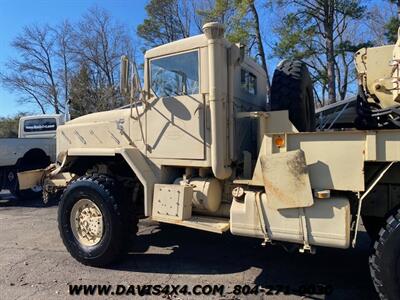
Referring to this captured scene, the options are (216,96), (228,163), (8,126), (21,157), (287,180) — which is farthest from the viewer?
(8,126)

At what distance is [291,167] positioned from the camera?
415 cm

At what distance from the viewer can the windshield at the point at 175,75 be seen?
16.9ft

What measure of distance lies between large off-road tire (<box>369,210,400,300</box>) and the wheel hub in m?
3.30

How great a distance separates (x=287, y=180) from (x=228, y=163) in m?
0.99

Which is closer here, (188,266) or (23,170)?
(188,266)

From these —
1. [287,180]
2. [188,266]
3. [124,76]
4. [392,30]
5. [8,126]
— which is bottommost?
[188,266]

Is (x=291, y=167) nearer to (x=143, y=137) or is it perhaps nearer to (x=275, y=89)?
(x=275, y=89)

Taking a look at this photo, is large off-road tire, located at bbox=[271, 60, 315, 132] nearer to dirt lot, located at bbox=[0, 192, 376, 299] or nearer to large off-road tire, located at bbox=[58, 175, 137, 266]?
dirt lot, located at bbox=[0, 192, 376, 299]

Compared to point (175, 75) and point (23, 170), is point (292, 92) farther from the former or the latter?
point (23, 170)

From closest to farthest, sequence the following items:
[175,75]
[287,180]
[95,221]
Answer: [287,180], [175,75], [95,221]

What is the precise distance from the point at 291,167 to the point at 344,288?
1.60 m

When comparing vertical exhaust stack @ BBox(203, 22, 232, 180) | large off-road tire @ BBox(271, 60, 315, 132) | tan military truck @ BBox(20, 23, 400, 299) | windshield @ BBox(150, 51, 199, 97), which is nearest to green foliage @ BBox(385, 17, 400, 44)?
tan military truck @ BBox(20, 23, 400, 299)

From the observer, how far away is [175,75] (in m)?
5.33

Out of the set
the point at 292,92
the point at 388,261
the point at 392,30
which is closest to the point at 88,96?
the point at 392,30
